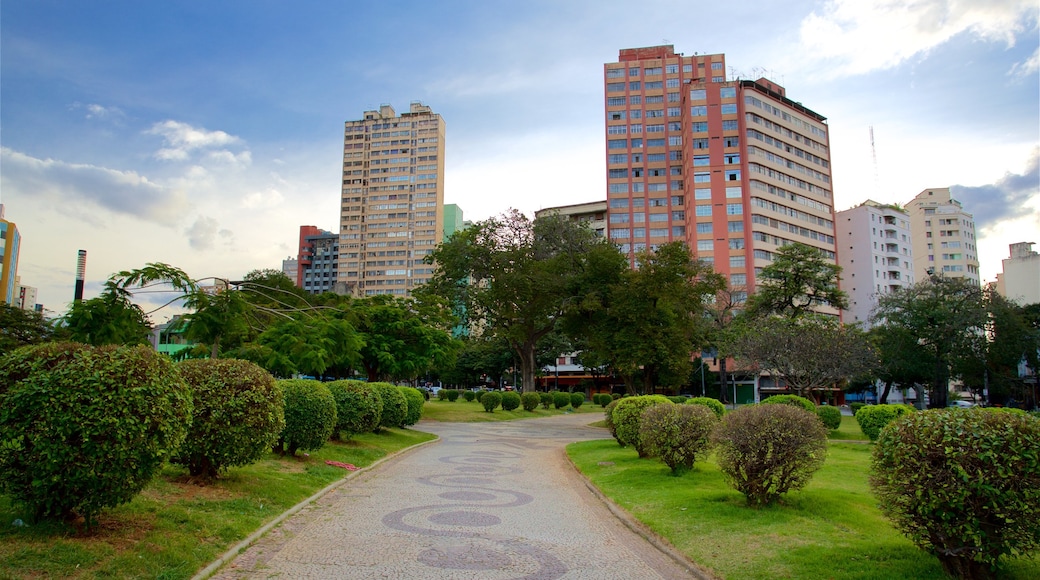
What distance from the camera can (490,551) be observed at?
725 centimetres

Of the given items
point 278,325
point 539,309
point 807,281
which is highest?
point 807,281

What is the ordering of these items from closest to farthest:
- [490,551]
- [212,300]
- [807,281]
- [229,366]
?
[490,551], [229,366], [212,300], [807,281]

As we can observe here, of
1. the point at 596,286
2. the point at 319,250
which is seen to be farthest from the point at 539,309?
the point at 319,250

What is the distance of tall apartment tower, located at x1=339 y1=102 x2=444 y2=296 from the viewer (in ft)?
442

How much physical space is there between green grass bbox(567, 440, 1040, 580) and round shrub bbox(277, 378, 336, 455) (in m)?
5.70

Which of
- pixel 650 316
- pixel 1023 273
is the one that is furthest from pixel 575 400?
pixel 1023 273

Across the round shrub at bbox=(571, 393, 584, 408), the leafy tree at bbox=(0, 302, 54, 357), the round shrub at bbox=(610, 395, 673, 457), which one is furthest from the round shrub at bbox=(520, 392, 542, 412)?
the leafy tree at bbox=(0, 302, 54, 357)

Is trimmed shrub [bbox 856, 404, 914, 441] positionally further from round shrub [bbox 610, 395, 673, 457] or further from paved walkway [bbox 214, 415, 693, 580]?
paved walkway [bbox 214, 415, 693, 580]

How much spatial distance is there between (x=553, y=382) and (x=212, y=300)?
3316 inches

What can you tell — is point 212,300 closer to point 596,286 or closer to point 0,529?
point 0,529

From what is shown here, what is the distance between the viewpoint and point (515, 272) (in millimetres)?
41812

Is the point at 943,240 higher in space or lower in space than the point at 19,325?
higher

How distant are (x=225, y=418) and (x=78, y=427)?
345 cm

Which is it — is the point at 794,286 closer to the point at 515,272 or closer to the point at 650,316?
the point at 515,272
